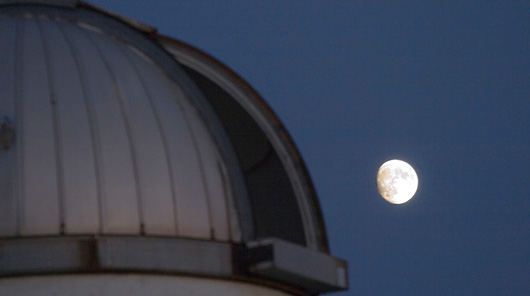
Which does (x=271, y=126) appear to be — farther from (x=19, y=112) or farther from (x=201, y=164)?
(x=19, y=112)

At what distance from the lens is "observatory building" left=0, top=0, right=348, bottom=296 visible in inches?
258

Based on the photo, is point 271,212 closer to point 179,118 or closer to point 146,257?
point 179,118

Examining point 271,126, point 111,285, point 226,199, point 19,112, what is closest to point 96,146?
point 19,112

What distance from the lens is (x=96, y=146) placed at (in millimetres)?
6914

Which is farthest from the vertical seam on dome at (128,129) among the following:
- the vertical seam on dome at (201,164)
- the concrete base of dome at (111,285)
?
the vertical seam on dome at (201,164)

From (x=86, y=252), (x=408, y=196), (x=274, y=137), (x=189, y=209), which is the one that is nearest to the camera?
(x=86, y=252)

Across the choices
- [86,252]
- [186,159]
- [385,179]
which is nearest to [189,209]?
[186,159]

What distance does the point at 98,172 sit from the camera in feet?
22.4

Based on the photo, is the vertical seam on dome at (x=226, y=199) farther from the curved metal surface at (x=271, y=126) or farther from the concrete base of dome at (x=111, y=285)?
the curved metal surface at (x=271, y=126)

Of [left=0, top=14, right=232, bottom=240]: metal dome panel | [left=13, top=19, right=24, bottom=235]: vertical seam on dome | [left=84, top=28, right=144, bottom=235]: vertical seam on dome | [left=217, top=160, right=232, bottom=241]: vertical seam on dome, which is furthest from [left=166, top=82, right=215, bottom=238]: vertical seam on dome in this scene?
[left=13, top=19, right=24, bottom=235]: vertical seam on dome

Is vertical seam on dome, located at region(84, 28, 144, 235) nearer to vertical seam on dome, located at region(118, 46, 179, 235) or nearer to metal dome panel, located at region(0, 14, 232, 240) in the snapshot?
metal dome panel, located at region(0, 14, 232, 240)

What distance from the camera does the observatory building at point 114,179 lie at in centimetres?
656

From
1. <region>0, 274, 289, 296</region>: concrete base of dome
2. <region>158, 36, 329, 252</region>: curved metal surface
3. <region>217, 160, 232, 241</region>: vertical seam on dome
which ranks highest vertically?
<region>158, 36, 329, 252</region>: curved metal surface

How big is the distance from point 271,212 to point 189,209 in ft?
7.80
